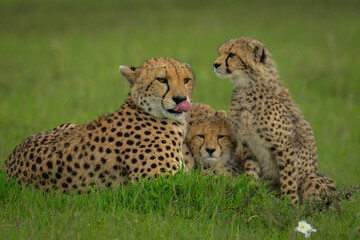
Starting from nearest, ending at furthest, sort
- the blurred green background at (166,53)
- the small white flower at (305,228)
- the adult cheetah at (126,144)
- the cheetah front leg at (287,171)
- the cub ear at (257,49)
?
the small white flower at (305,228) < the adult cheetah at (126,144) < the cheetah front leg at (287,171) < the cub ear at (257,49) < the blurred green background at (166,53)

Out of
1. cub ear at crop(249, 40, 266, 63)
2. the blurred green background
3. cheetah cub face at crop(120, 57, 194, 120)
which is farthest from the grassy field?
cub ear at crop(249, 40, 266, 63)

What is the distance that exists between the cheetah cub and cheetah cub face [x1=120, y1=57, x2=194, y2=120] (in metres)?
0.40

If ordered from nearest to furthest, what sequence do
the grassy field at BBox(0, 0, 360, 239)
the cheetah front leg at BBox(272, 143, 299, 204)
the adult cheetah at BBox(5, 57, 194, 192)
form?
the grassy field at BBox(0, 0, 360, 239)
the adult cheetah at BBox(5, 57, 194, 192)
the cheetah front leg at BBox(272, 143, 299, 204)

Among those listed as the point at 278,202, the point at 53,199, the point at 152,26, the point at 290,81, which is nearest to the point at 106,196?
the point at 53,199

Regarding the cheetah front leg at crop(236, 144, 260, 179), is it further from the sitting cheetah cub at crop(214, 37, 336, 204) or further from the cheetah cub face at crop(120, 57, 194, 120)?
the cheetah cub face at crop(120, 57, 194, 120)

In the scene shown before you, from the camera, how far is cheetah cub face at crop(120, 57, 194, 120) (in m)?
4.41

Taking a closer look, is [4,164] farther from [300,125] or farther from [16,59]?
[16,59]

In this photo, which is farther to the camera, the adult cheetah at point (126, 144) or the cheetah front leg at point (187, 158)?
the cheetah front leg at point (187, 158)

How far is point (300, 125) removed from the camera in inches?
200

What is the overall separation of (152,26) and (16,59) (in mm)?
4405

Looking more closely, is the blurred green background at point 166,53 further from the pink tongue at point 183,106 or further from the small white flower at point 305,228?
the small white flower at point 305,228

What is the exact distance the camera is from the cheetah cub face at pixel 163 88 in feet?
14.5

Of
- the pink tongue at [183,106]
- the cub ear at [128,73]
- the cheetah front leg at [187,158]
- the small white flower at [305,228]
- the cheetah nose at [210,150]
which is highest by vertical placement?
A: the cub ear at [128,73]

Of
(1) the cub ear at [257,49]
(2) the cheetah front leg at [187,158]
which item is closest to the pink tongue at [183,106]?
(2) the cheetah front leg at [187,158]
